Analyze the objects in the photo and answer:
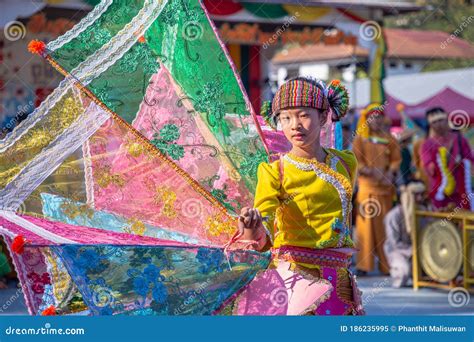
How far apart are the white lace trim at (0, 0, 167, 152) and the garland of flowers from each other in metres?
5.59

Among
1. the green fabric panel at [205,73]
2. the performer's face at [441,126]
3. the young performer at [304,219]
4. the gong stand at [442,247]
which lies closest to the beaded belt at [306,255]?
the young performer at [304,219]

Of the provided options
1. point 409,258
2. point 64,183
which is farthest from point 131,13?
point 409,258

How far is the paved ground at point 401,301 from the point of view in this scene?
7.74 m

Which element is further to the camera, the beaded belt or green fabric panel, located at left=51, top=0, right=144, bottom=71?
green fabric panel, located at left=51, top=0, right=144, bottom=71

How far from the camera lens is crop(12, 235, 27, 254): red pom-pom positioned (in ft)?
11.6

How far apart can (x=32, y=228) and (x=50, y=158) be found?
1.50 ft

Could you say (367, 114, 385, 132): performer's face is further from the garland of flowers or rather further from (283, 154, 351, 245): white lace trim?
(283, 154, 351, 245): white lace trim

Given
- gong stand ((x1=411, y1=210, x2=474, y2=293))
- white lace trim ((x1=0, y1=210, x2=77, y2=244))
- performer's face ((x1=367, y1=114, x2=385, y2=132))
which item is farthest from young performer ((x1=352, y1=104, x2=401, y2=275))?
white lace trim ((x1=0, y1=210, x2=77, y2=244))

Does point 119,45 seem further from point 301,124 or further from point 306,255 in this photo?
point 306,255

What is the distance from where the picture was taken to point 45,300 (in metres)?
4.31

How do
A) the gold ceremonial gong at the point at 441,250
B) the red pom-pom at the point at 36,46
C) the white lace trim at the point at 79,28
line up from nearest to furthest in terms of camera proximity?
the red pom-pom at the point at 36,46, the white lace trim at the point at 79,28, the gold ceremonial gong at the point at 441,250

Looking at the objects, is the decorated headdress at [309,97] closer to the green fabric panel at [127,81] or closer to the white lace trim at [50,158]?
the green fabric panel at [127,81]

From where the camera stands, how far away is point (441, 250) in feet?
29.1

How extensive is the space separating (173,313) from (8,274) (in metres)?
5.73
